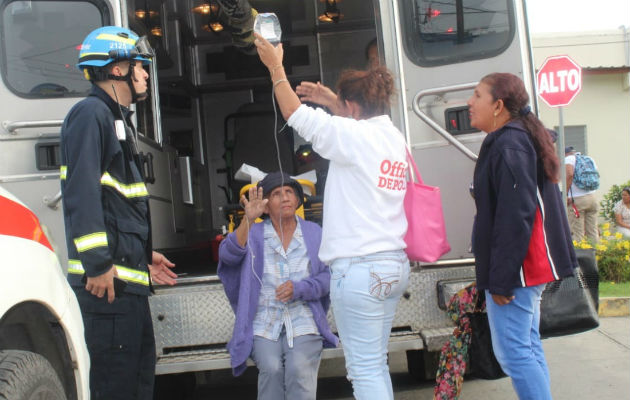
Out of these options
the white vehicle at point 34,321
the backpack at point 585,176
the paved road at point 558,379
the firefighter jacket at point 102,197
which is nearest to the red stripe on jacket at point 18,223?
the white vehicle at point 34,321

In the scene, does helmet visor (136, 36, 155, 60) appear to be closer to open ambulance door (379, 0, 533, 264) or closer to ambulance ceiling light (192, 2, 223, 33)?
open ambulance door (379, 0, 533, 264)

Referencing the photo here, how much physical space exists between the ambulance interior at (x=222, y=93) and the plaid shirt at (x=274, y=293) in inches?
97.0

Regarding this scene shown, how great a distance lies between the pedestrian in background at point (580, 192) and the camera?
9.26 m

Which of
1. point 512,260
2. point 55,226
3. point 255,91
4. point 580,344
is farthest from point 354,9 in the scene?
point 512,260

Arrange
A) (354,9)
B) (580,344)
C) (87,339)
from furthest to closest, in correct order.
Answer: (354,9) < (580,344) < (87,339)

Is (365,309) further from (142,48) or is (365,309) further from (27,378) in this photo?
(142,48)

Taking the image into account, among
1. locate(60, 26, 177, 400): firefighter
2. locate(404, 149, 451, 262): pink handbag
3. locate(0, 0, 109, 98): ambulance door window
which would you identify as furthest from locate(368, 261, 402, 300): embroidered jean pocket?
locate(0, 0, 109, 98): ambulance door window

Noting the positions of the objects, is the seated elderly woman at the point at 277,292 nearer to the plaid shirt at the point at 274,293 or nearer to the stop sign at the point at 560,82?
the plaid shirt at the point at 274,293

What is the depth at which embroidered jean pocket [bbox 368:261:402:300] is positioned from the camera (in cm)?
273

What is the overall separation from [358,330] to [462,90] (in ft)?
5.85

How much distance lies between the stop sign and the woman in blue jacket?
5.19 metres

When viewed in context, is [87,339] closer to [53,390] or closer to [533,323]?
[53,390]

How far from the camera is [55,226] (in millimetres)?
3791

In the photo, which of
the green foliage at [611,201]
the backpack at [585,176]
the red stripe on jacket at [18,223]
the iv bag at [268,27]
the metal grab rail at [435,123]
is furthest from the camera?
the green foliage at [611,201]
